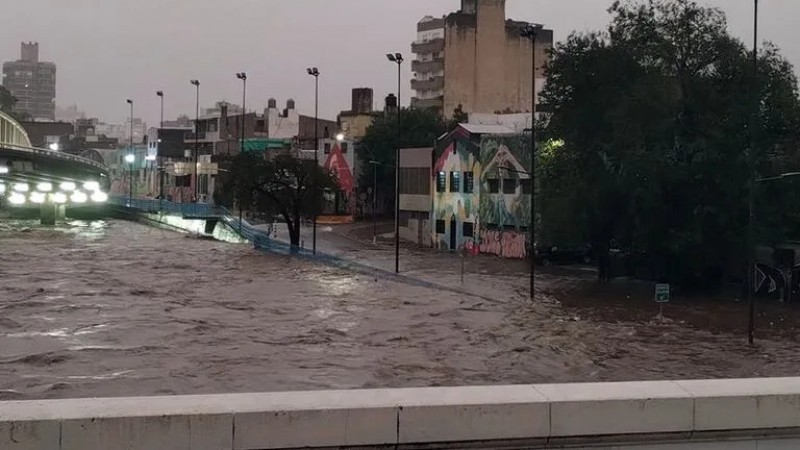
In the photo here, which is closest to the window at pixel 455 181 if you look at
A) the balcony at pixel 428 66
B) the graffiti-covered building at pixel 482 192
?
the graffiti-covered building at pixel 482 192

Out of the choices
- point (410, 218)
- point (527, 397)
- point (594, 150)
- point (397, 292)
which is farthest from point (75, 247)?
point (527, 397)

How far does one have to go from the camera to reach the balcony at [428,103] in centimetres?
9469

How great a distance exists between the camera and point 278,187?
6481cm

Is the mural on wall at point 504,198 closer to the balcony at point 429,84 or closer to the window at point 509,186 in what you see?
the window at point 509,186

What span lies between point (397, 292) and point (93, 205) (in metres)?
64.2

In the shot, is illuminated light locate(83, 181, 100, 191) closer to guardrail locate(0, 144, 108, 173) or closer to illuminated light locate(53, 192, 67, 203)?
guardrail locate(0, 144, 108, 173)

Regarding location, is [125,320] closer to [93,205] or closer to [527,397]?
[527,397]

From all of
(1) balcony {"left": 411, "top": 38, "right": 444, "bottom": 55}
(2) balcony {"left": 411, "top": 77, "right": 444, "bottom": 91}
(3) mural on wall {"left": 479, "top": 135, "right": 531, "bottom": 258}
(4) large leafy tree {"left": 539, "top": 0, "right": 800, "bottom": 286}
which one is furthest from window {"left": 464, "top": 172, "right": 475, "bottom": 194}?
(1) balcony {"left": 411, "top": 38, "right": 444, "bottom": 55}

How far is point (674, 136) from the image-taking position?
1554 inches

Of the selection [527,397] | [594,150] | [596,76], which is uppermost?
[596,76]

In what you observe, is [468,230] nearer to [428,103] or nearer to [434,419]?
[428,103]

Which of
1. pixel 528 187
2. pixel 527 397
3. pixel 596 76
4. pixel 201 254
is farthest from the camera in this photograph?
pixel 201 254

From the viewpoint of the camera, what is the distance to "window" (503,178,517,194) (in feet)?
186

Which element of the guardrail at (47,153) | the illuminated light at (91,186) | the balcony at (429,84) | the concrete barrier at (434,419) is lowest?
the concrete barrier at (434,419)
